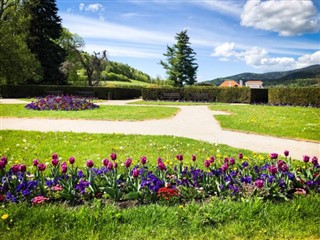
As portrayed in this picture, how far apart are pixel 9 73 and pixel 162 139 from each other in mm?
24920

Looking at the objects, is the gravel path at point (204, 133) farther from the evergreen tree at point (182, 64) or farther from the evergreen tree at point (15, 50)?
the evergreen tree at point (182, 64)

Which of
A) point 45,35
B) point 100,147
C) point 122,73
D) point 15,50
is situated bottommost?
point 100,147

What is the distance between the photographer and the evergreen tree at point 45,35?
105ft

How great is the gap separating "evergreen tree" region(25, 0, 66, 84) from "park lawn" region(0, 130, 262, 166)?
27.9 metres

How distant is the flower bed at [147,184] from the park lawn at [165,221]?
16 centimetres

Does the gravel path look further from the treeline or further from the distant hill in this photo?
the treeline

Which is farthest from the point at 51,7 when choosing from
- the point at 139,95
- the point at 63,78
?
the point at 139,95

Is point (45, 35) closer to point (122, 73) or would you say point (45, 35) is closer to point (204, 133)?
point (204, 133)

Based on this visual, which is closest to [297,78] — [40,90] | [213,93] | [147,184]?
[213,93]

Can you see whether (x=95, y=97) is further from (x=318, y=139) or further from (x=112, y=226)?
(x=112, y=226)

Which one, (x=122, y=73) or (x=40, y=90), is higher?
(x=122, y=73)

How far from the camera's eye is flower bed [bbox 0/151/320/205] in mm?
3096

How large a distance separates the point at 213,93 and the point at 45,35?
70.5 ft

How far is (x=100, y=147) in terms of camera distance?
19.6ft
